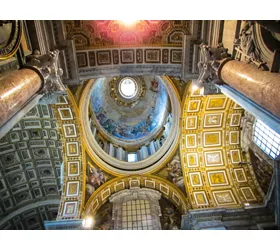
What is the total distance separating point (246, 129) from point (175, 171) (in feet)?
14.1

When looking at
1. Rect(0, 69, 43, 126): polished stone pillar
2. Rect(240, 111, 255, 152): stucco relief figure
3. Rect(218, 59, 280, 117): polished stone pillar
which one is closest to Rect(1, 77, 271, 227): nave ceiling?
Rect(240, 111, 255, 152): stucco relief figure

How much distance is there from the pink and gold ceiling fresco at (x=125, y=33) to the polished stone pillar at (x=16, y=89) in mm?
3416

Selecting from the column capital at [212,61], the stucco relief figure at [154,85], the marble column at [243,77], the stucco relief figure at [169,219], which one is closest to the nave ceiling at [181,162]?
the stucco relief figure at [169,219]

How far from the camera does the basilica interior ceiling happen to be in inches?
361

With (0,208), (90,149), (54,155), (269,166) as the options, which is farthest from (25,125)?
(269,166)

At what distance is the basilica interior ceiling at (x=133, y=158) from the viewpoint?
9172 millimetres

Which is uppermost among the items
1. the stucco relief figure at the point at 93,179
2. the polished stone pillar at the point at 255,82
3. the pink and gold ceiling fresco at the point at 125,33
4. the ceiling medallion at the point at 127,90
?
the ceiling medallion at the point at 127,90

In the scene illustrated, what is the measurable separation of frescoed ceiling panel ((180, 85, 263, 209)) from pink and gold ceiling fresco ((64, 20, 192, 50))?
349 cm

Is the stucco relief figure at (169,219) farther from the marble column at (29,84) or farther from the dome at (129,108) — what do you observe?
the marble column at (29,84)

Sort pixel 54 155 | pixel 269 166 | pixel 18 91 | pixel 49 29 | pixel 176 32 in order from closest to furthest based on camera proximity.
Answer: pixel 18 91
pixel 49 29
pixel 176 32
pixel 269 166
pixel 54 155

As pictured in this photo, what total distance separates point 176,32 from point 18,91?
245 inches

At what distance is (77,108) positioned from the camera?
11609mm

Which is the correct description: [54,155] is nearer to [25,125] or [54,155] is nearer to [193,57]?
[25,125]

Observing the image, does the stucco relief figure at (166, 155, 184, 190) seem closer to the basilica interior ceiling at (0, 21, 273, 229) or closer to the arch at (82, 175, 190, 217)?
the basilica interior ceiling at (0, 21, 273, 229)
